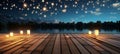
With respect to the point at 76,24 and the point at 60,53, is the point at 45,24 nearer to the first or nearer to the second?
the point at 76,24

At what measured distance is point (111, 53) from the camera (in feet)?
30.6

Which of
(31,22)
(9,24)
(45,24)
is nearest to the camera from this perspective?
(9,24)

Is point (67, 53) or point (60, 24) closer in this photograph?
point (67, 53)

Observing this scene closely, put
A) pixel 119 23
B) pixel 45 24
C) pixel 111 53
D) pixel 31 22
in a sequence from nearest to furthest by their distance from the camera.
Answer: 1. pixel 111 53
2. pixel 31 22
3. pixel 119 23
4. pixel 45 24

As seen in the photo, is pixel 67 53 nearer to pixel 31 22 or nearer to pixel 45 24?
pixel 31 22

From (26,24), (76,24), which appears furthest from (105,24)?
(26,24)

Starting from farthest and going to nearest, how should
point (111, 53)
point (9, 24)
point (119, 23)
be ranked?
point (119, 23), point (9, 24), point (111, 53)

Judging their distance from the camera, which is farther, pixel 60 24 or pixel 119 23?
pixel 60 24

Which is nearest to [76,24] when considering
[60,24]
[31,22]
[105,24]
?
[60,24]

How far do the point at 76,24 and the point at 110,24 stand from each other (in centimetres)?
2434

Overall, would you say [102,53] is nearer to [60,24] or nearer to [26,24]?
[26,24]

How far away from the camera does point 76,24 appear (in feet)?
486

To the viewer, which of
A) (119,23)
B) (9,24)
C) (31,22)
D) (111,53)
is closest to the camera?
(111,53)

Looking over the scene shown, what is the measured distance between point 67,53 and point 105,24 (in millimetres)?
132251
